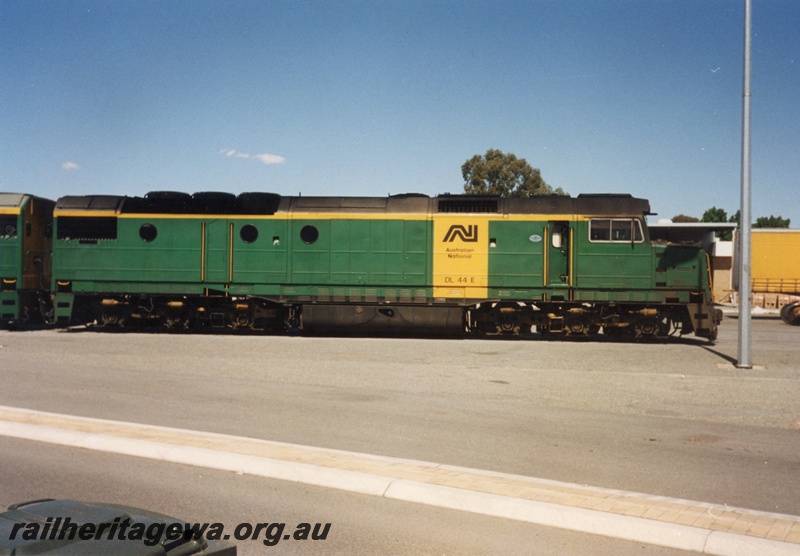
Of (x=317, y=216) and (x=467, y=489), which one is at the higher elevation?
(x=317, y=216)

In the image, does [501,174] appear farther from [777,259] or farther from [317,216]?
[317,216]

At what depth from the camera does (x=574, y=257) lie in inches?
784

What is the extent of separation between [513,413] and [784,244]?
29.9 m

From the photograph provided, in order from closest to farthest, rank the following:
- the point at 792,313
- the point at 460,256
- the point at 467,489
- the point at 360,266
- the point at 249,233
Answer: the point at 467,489, the point at 460,256, the point at 360,266, the point at 249,233, the point at 792,313

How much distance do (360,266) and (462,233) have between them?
3259 mm

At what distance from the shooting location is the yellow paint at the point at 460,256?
20.3 meters

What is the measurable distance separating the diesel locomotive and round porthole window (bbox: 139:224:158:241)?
3cm

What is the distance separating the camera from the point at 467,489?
6.02 m

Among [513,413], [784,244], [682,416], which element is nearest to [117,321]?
[513,413]

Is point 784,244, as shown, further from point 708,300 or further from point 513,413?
point 513,413

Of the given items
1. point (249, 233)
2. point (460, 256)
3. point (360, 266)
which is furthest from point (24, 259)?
point (460, 256)

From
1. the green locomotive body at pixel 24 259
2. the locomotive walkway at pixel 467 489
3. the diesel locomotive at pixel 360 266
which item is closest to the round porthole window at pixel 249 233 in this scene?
the diesel locomotive at pixel 360 266

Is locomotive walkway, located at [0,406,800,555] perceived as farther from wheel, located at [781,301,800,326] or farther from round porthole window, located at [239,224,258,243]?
wheel, located at [781,301,800,326]

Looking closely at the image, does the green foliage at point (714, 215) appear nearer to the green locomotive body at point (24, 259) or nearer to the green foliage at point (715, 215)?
the green foliage at point (715, 215)
